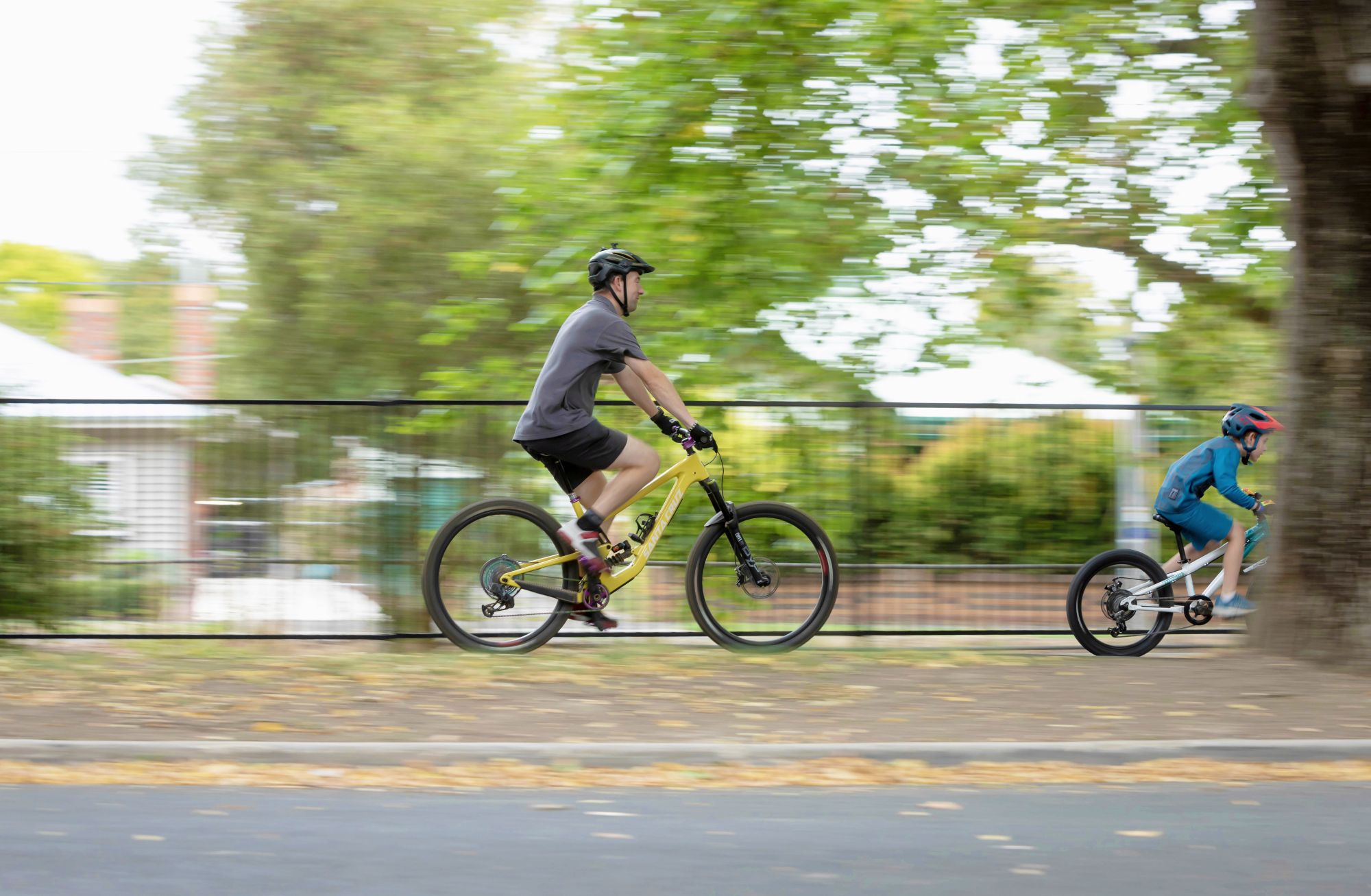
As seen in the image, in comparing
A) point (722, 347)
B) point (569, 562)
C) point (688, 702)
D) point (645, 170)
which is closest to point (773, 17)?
point (645, 170)

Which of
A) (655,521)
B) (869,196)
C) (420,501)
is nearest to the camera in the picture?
(655,521)

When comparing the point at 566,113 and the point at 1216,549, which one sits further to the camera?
the point at 566,113

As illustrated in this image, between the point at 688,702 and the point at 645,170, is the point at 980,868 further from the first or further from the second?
the point at 645,170

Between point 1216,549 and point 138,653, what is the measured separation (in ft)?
22.3

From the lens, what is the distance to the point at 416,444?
923 centimetres

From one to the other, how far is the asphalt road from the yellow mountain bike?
9.41 feet

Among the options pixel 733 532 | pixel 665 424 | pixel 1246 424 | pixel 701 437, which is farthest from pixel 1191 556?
pixel 665 424

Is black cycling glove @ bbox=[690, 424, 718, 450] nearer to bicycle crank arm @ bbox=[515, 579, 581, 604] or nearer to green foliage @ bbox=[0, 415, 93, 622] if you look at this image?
bicycle crank arm @ bbox=[515, 579, 581, 604]

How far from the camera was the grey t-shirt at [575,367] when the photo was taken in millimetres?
8062

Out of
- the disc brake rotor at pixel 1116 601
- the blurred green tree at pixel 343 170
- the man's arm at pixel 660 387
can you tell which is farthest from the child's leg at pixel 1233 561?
the blurred green tree at pixel 343 170

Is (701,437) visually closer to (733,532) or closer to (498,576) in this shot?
(733,532)

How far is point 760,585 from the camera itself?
8.55 meters

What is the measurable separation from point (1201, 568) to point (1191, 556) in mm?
128

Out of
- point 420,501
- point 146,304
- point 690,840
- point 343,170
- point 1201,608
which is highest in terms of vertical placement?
point 343,170
